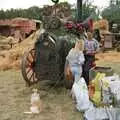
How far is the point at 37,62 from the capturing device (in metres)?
9.61

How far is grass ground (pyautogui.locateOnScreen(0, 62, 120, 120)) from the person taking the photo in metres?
7.45

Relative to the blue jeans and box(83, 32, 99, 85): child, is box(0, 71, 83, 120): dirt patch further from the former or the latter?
box(83, 32, 99, 85): child

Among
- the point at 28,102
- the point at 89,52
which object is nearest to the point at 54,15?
the point at 89,52

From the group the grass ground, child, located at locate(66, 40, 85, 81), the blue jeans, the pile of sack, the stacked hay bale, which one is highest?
the stacked hay bale

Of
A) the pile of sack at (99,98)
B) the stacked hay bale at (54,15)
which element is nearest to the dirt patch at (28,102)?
the pile of sack at (99,98)

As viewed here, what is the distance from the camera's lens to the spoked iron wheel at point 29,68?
9812mm

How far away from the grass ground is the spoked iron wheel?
19cm

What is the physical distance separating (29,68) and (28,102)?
149 centimetres

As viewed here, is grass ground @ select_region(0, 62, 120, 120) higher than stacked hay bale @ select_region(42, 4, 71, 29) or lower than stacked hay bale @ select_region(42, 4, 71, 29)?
lower

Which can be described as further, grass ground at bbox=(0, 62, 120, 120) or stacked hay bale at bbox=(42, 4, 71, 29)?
stacked hay bale at bbox=(42, 4, 71, 29)

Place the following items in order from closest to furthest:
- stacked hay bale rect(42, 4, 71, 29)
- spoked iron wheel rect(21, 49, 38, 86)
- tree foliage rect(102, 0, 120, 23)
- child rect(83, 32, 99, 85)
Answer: child rect(83, 32, 99, 85) → stacked hay bale rect(42, 4, 71, 29) → spoked iron wheel rect(21, 49, 38, 86) → tree foliage rect(102, 0, 120, 23)

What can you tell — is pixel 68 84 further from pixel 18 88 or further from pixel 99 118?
pixel 99 118

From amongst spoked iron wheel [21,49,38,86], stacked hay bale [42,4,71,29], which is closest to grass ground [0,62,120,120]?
spoked iron wheel [21,49,38,86]

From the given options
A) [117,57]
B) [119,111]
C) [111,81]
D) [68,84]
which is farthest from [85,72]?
[117,57]
